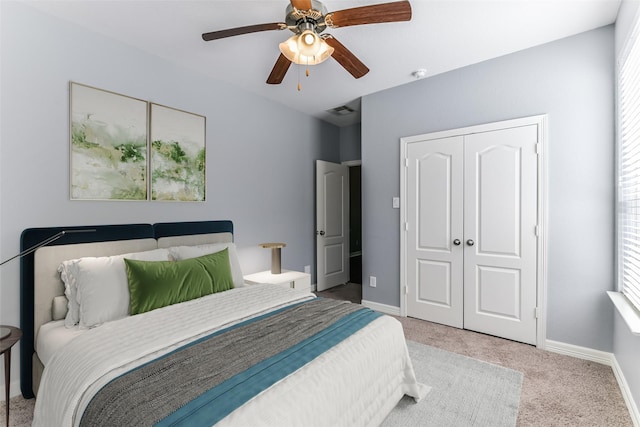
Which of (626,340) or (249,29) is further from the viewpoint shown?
(626,340)

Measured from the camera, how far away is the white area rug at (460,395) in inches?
73.5

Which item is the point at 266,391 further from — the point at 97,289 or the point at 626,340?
the point at 626,340

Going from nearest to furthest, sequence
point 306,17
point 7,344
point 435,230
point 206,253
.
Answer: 1. point 7,344
2. point 306,17
3. point 206,253
4. point 435,230

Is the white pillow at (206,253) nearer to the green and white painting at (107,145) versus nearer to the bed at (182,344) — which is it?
the bed at (182,344)

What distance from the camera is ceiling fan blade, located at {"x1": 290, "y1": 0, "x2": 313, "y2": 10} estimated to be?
64.3 inches

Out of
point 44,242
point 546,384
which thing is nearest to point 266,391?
point 44,242

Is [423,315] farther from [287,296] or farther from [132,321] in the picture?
[132,321]

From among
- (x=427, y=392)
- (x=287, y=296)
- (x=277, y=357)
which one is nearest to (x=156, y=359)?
(x=277, y=357)

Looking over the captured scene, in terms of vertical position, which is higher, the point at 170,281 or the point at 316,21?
the point at 316,21

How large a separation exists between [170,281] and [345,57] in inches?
Result: 78.9

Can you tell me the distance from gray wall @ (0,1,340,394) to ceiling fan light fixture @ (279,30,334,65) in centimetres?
167

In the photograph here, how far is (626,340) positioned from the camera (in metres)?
2.11

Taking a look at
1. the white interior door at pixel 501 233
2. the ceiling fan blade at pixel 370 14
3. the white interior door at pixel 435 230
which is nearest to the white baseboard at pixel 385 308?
the white interior door at pixel 435 230

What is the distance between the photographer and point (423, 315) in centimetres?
351
